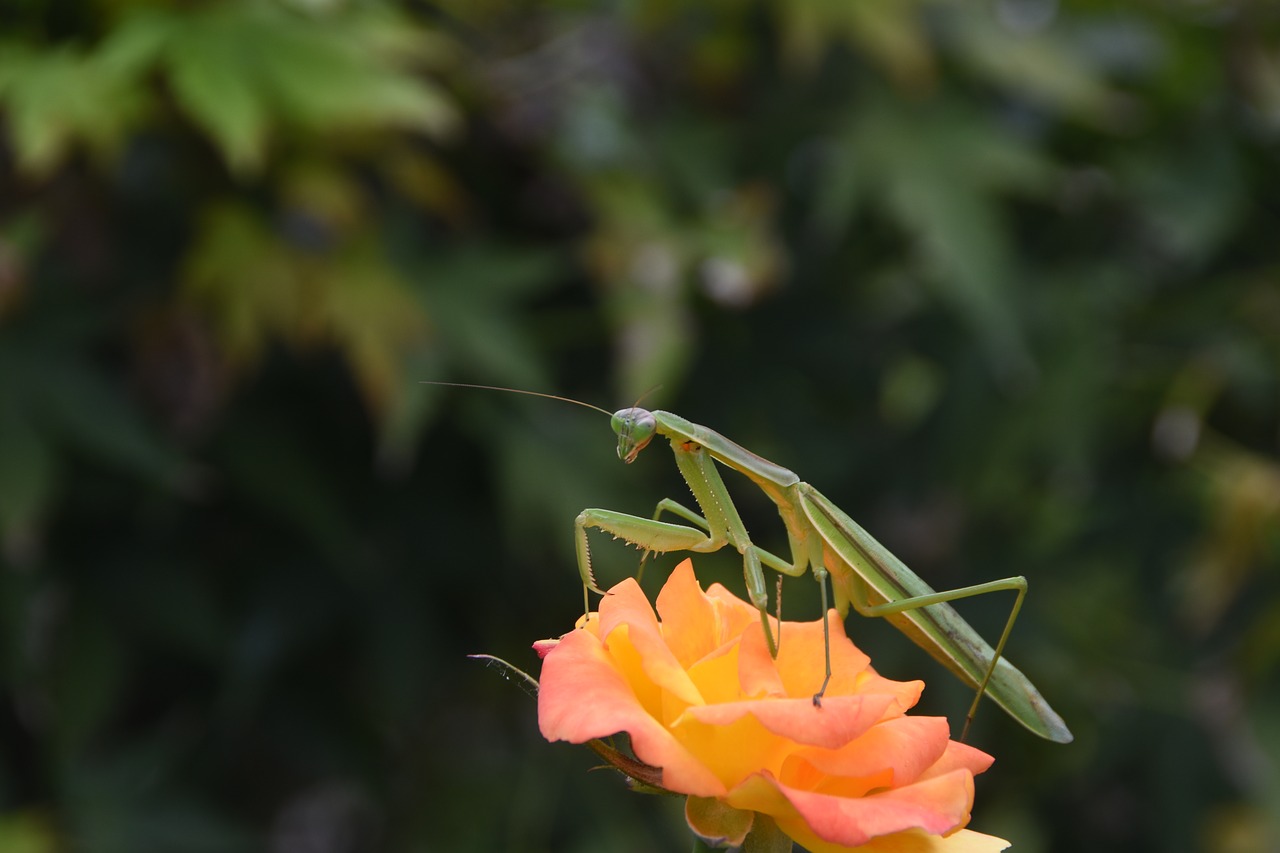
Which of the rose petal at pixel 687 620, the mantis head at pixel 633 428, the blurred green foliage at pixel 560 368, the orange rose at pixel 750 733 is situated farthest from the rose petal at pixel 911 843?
the blurred green foliage at pixel 560 368

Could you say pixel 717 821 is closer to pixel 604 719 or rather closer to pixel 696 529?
pixel 604 719

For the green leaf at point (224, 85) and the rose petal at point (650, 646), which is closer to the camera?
the rose petal at point (650, 646)

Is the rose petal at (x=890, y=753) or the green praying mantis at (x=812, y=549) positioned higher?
the rose petal at (x=890, y=753)

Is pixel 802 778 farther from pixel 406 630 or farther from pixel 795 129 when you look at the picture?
pixel 795 129

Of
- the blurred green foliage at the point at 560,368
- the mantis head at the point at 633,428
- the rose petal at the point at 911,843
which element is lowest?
the blurred green foliage at the point at 560,368

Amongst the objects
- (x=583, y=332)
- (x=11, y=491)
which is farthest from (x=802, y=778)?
(x=583, y=332)

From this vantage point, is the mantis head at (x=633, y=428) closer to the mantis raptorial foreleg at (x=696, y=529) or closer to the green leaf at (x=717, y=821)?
the mantis raptorial foreleg at (x=696, y=529)

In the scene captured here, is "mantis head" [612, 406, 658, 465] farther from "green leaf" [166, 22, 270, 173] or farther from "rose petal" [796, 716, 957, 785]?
"green leaf" [166, 22, 270, 173]

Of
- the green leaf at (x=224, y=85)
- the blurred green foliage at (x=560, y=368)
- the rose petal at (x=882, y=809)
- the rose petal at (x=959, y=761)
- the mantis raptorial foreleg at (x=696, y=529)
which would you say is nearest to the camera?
the rose petal at (x=882, y=809)

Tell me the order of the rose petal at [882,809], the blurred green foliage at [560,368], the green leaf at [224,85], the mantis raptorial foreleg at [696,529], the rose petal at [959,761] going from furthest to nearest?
the blurred green foliage at [560,368]
the green leaf at [224,85]
the mantis raptorial foreleg at [696,529]
the rose petal at [959,761]
the rose petal at [882,809]
